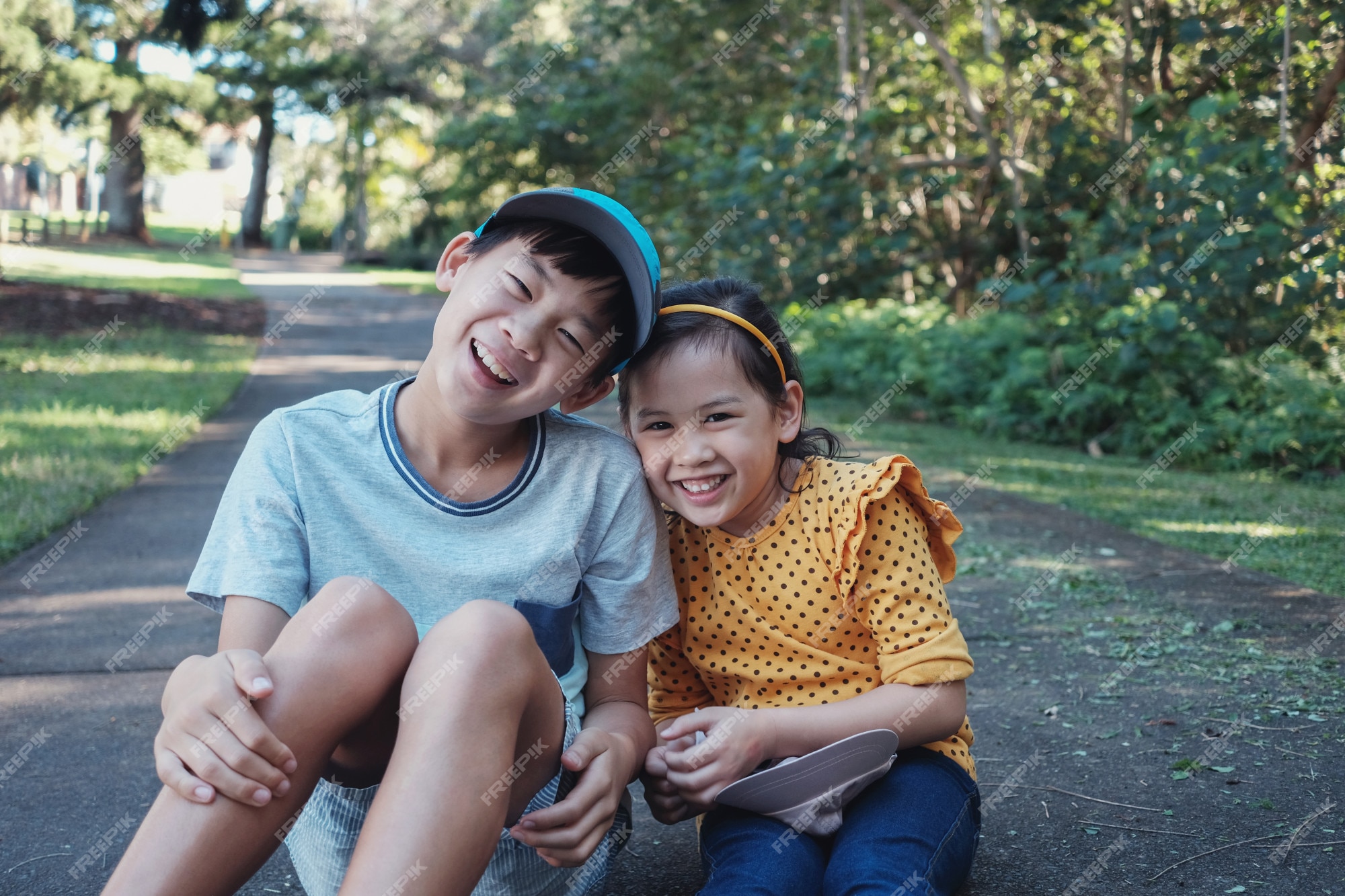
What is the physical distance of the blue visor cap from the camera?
1.72 m

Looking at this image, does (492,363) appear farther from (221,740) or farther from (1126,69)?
(1126,69)

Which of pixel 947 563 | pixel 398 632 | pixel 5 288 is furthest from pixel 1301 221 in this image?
pixel 5 288

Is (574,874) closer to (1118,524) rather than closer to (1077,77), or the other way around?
(1118,524)

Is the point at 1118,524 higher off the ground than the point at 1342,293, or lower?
lower

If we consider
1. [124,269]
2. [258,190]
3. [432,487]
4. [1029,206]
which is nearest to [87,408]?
[432,487]

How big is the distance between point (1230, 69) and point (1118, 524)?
3.97 m

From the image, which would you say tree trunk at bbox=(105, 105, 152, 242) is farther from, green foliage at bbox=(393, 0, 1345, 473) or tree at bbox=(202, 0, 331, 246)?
green foliage at bbox=(393, 0, 1345, 473)

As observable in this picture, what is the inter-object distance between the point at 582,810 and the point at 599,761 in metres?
0.08

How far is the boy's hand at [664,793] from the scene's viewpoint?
1702 mm

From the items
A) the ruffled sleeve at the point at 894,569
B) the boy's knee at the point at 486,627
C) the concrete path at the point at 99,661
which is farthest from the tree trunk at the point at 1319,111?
the boy's knee at the point at 486,627

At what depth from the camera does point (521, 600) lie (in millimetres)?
1706

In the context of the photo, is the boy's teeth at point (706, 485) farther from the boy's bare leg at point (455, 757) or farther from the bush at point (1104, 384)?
the bush at point (1104, 384)

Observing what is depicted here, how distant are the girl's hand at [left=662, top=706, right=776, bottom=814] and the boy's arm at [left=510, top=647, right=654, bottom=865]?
6 centimetres

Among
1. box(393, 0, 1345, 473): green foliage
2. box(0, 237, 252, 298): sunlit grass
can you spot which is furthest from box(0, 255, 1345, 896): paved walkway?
box(0, 237, 252, 298): sunlit grass
